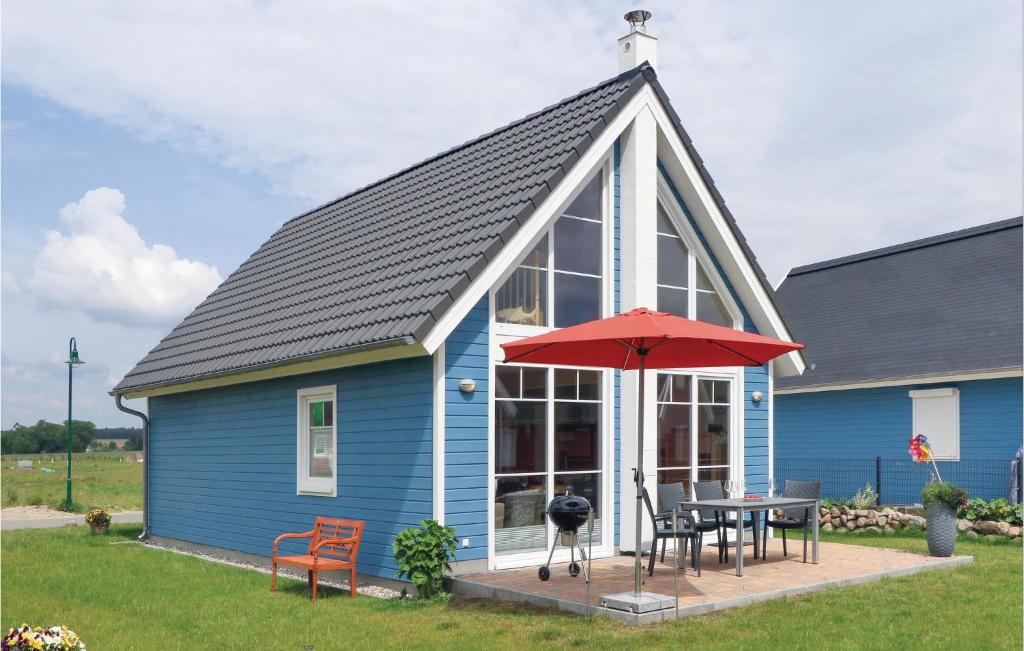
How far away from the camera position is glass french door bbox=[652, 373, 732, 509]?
42.5 ft

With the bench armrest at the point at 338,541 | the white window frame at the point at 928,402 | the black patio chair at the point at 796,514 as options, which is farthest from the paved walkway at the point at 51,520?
the white window frame at the point at 928,402

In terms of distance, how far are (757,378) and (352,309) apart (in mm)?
5979

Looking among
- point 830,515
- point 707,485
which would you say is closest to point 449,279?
point 707,485

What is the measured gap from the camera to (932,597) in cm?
984

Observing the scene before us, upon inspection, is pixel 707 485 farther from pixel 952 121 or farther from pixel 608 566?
pixel 952 121

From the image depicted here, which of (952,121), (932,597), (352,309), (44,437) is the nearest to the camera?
(932,597)

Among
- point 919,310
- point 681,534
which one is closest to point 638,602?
point 681,534

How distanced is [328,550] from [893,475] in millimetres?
13319

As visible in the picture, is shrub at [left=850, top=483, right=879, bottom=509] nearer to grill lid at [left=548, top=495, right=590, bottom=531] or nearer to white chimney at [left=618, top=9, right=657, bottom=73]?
white chimney at [left=618, top=9, right=657, bottom=73]

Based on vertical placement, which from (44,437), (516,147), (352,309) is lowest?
(44,437)

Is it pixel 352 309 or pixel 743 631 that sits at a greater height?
pixel 352 309

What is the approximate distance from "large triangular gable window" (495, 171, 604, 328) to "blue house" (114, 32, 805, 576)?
3 cm

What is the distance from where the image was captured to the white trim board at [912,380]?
18.5 meters

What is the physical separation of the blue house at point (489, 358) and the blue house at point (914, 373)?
5364mm
